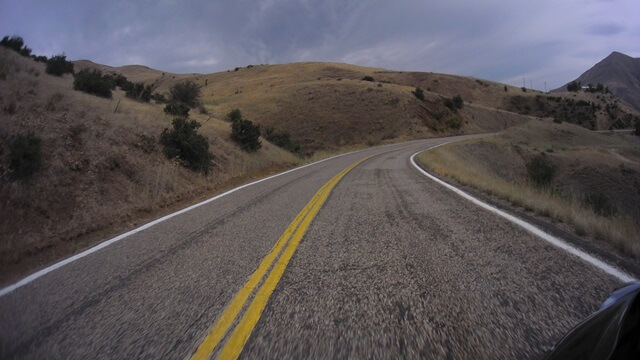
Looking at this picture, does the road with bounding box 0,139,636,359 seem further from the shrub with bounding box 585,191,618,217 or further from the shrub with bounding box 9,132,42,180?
the shrub with bounding box 585,191,618,217

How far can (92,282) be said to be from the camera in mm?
4277

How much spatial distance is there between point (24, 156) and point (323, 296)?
7.60m

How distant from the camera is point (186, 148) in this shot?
13344 millimetres

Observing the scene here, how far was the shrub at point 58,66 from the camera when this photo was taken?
64.3 ft

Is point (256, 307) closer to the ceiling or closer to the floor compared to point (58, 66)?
closer to the floor

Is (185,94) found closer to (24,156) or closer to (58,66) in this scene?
(58,66)

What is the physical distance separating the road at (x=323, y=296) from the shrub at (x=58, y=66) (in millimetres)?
18674

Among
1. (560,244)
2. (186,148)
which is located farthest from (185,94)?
(560,244)

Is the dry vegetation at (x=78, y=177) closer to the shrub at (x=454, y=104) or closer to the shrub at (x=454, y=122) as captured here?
the shrub at (x=454, y=122)

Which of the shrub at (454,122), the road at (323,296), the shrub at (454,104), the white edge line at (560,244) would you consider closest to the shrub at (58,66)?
the road at (323,296)

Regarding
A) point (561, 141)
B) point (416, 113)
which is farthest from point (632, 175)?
point (416, 113)

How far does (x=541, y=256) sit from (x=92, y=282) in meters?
5.27

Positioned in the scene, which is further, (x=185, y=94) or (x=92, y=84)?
(x=185, y=94)

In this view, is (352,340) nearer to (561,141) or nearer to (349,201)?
(349,201)
